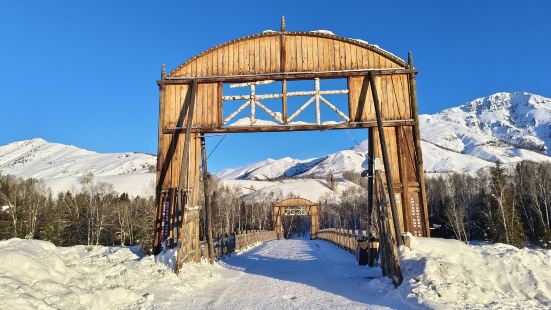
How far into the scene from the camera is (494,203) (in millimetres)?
45281

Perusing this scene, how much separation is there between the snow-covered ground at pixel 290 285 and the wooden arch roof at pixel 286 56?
7605 millimetres

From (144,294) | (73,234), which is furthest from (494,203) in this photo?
(73,234)

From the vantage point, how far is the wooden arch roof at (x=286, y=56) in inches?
645

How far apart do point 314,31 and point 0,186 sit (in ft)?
174

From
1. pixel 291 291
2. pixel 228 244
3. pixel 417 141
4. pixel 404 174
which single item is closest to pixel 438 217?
pixel 228 244

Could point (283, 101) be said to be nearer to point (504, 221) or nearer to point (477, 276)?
point (477, 276)

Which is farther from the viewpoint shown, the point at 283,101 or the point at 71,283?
the point at 283,101

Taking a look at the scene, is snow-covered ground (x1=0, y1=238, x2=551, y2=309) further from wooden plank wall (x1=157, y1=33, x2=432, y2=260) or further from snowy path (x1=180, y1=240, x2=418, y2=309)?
wooden plank wall (x1=157, y1=33, x2=432, y2=260)

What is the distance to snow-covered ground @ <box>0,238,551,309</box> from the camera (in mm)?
8016

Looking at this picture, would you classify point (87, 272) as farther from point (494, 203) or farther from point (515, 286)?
point (494, 203)

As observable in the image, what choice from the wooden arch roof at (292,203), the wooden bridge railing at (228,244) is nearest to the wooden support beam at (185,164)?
the wooden bridge railing at (228,244)

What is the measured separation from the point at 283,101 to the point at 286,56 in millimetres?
1868

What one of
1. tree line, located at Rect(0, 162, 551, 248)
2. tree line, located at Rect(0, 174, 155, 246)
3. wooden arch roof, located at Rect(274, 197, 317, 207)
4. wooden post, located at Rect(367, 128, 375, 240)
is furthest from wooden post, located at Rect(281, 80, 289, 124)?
wooden arch roof, located at Rect(274, 197, 317, 207)

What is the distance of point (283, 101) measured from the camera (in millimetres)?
16281
